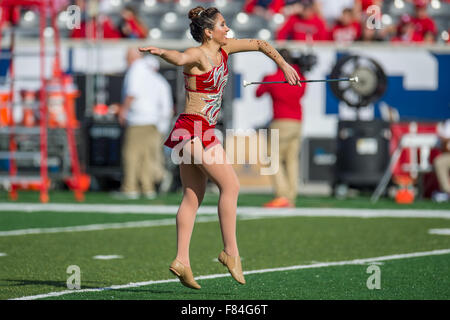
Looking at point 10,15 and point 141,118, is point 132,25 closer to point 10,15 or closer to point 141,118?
point 141,118

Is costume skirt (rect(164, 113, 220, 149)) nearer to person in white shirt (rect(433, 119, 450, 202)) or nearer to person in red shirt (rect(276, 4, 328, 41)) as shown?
person in white shirt (rect(433, 119, 450, 202))

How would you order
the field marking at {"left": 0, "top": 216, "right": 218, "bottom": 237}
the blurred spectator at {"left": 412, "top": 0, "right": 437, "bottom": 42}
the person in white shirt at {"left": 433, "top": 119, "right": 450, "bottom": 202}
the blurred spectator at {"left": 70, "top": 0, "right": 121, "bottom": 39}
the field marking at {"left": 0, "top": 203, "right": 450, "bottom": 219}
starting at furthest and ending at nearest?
the blurred spectator at {"left": 412, "top": 0, "right": 437, "bottom": 42} → the blurred spectator at {"left": 70, "top": 0, "right": 121, "bottom": 39} → the person in white shirt at {"left": 433, "top": 119, "right": 450, "bottom": 202} → the field marking at {"left": 0, "top": 203, "right": 450, "bottom": 219} → the field marking at {"left": 0, "top": 216, "right": 218, "bottom": 237}

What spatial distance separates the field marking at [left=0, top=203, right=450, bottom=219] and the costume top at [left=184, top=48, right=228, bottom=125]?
5915 mm

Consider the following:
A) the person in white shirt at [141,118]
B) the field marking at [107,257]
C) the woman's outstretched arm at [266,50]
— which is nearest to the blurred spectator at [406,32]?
the person in white shirt at [141,118]

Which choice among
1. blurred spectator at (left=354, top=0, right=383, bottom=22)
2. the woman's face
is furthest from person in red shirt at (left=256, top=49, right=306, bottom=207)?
the woman's face

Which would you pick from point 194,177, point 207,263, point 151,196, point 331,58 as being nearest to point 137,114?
point 151,196

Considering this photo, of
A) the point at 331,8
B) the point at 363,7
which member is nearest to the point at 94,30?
the point at 331,8

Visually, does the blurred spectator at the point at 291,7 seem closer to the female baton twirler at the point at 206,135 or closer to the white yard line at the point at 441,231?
the white yard line at the point at 441,231

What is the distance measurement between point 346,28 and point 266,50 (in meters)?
12.0

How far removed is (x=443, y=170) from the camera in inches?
590

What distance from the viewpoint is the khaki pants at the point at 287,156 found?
44.1 ft

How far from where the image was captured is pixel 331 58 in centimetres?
1672

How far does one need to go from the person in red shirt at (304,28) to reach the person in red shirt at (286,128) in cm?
393

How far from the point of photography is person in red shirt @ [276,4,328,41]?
17.2 meters
